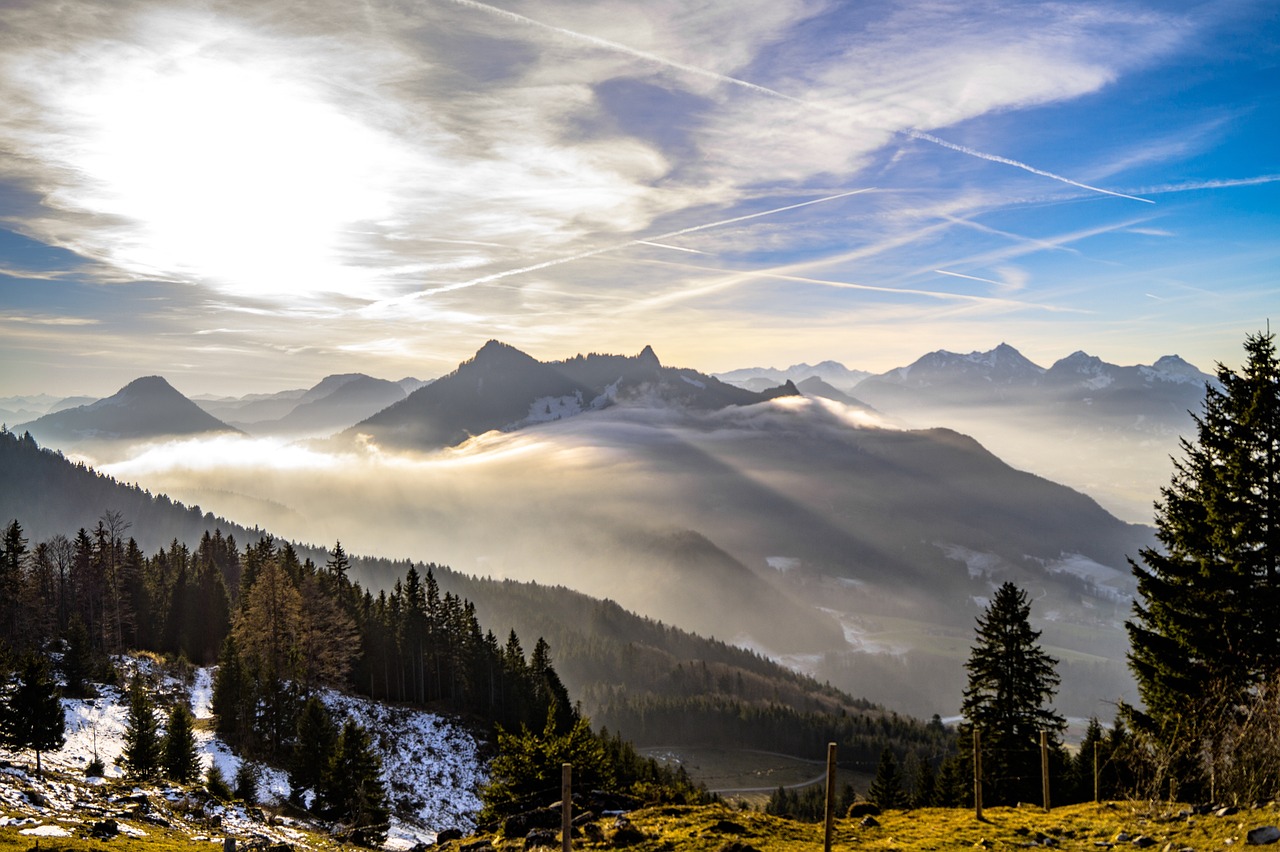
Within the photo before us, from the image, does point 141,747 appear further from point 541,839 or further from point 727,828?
point 727,828

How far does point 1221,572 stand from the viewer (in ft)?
94.2

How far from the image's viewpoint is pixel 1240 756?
74.0 feet

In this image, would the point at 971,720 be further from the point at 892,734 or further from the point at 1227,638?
the point at 892,734

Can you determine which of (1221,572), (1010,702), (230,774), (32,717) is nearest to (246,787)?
(230,774)

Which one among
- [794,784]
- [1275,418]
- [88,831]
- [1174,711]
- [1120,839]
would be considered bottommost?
[794,784]

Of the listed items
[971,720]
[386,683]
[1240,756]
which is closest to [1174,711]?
[1240,756]

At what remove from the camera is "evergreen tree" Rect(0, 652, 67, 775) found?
41.8 metres

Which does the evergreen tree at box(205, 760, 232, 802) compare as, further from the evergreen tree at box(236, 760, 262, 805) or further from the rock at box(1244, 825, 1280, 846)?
the rock at box(1244, 825, 1280, 846)

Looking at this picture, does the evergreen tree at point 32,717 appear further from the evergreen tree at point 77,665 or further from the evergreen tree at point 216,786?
the evergreen tree at point 77,665

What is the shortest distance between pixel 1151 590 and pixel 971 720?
63.8 feet

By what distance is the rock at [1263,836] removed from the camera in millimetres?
17312

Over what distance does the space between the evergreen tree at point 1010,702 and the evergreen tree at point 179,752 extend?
54197mm

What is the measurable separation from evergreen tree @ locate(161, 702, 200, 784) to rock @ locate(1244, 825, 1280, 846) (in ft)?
192

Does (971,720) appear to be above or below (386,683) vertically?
above
